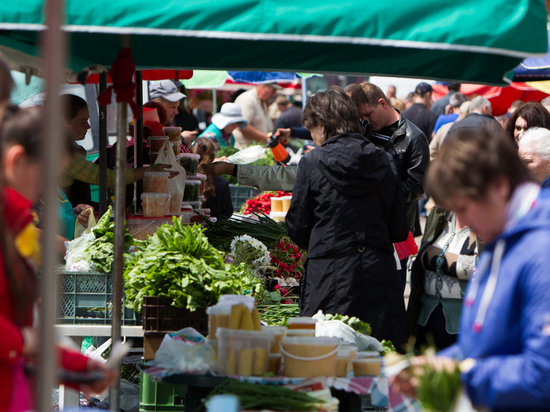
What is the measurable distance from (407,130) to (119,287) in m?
2.62

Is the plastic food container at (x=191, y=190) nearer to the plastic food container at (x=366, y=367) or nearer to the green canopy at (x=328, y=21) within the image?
the plastic food container at (x=366, y=367)

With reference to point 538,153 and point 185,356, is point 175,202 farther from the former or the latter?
point 538,153

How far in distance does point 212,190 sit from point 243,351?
145 inches

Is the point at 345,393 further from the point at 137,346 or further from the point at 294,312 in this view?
the point at 137,346

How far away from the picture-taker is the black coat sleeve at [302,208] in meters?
3.33

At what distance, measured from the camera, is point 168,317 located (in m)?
2.88

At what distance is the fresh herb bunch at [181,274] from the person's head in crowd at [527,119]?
7.96 ft

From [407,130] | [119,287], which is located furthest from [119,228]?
[407,130]

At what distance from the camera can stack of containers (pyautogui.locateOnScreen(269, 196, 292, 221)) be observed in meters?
6.08

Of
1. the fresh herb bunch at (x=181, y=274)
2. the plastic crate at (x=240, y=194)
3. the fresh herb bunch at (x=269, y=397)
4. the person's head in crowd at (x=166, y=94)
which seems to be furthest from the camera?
the plastic crate at (x=240, y=194)

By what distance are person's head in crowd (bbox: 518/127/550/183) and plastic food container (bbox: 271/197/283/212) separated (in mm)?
2916

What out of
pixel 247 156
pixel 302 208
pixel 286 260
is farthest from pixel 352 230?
pixel 247 156

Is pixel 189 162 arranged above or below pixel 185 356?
above

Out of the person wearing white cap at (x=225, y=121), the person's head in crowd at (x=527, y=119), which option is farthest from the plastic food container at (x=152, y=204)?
the person wearing white cap at (x=225, y=121)
